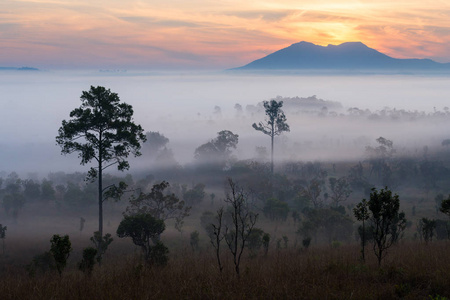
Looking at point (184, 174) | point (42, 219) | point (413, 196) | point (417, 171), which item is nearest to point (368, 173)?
point (417, 171)

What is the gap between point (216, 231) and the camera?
164 ft

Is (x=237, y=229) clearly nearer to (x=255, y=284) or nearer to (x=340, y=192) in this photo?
(x=255, y=284)

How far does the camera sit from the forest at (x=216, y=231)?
10.0 m

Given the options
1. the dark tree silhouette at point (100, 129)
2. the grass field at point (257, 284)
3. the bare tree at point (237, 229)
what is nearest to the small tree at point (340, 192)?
the bare tree at point (237, 229)

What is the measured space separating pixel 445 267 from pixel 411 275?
1.34 metres

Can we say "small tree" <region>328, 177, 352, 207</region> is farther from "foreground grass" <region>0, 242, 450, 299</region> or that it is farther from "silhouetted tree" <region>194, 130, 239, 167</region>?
"foreground grass" <region>0, 242, 450, 299</region>

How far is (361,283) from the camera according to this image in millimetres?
10141

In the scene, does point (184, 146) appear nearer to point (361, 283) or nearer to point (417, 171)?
point (417, 171)

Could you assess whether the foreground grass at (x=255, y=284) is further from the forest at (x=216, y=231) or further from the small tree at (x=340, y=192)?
the small tree at (x=340, y=192)

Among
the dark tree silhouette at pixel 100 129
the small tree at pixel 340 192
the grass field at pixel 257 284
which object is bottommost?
the small tree at pixel 340 192

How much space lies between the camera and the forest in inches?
396

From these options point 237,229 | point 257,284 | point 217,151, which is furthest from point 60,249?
point 217,151

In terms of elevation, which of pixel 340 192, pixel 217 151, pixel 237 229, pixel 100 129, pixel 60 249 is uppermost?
pixel 100 129

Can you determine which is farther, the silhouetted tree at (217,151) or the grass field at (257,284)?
the silhouetted tree at (217,151)
